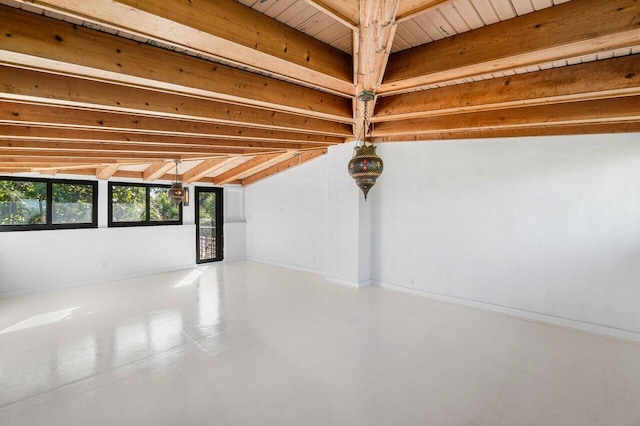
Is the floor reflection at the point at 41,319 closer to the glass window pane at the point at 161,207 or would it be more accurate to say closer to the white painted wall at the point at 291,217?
the glass window pane at the point at 161,207

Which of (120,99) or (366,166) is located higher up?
(120,99)

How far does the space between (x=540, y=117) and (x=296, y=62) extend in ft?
9.70

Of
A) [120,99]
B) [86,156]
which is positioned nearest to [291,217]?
[86,156]

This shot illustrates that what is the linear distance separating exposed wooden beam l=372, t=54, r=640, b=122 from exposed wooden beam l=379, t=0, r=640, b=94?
0.65 metres

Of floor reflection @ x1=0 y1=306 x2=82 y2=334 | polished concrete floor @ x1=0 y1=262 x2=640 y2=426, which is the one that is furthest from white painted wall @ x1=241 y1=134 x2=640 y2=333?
floor reflection @ x1=0 y1=306 x2=82 y2=334

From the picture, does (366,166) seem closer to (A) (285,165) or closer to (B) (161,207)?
(A) (285,165)

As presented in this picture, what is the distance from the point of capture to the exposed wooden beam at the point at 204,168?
246 inches

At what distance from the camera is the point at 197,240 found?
808 cm

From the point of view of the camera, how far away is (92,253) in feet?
21.0

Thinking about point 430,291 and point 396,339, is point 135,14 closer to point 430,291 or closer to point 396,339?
point 396,339

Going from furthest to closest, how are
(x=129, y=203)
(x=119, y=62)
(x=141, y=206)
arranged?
1. (x=141, y=206)
2. (x=129, y=203)
3. (x=119, y=62)

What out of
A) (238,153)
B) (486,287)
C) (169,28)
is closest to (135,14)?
(169,28)

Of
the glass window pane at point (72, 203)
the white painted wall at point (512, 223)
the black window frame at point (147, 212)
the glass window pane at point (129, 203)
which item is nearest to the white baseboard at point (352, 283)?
the white painted wall at point (512, 223)

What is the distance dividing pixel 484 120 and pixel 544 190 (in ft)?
4.78
